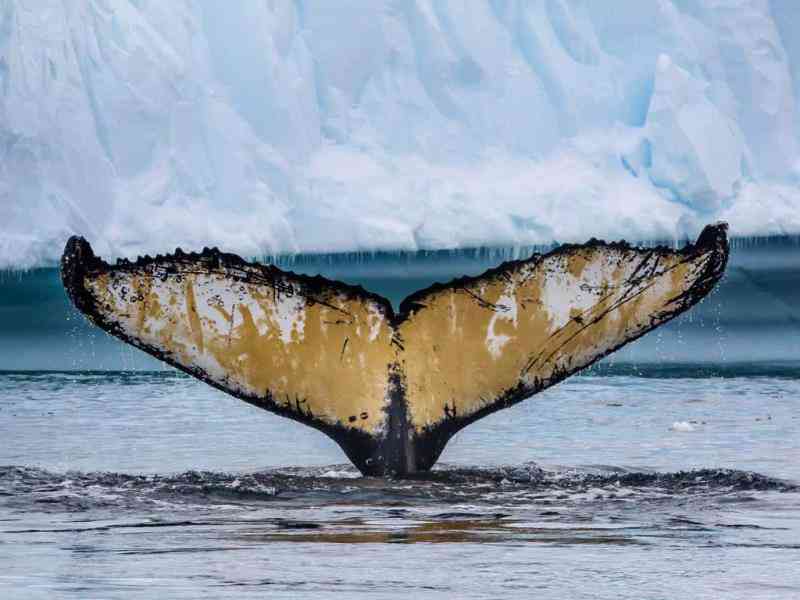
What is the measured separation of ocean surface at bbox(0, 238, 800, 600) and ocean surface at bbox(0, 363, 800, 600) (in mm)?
14

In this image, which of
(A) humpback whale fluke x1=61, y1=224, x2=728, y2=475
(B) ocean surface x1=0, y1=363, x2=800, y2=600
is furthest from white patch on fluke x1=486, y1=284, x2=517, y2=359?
(B) ocean surface x1=0, y1=363, x2=800, y2=600

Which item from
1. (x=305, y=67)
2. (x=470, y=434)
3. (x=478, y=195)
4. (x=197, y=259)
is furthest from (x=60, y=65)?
(x=197, y=259)

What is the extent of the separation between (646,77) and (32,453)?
19859mm

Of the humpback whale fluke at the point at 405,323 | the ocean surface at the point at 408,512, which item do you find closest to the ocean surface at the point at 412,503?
the ocean surface at the point at 408,512

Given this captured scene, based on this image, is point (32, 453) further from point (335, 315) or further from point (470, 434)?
point (335, 315)

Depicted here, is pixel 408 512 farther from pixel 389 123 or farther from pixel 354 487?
pixel 389 123

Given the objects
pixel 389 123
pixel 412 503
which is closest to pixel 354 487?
pixel 412 503

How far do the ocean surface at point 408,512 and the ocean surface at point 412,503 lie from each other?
0.01 m

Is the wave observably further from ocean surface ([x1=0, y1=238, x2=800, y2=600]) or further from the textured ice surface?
the textured ice surface

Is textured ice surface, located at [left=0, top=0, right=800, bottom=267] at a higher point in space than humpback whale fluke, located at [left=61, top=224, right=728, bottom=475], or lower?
higher

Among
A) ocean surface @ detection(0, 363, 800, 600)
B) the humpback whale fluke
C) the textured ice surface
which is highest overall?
the textured ice surface

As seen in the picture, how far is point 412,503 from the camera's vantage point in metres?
6.11

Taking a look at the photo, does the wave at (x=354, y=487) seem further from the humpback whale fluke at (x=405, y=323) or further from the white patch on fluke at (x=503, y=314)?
the white patch on fluke at (x=503, y=314)

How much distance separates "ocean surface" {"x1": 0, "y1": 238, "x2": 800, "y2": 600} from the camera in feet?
15.0
